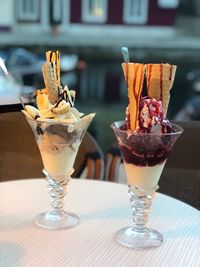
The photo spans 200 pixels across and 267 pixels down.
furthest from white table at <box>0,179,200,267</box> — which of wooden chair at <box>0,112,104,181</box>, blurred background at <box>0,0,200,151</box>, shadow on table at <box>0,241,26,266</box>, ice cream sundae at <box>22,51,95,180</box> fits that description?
blurred background at <box>0,0,200,151</box>

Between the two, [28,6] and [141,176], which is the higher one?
[28,6]

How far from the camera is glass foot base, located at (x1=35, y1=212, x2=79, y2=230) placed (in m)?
1.15

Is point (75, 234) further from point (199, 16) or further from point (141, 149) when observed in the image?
point (199, 16)

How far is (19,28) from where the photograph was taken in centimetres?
432

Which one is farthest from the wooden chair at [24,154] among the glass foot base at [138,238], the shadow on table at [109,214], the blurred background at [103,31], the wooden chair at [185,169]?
the blurred background at [103,31]

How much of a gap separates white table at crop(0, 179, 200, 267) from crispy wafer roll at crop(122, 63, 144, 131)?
0.88ft

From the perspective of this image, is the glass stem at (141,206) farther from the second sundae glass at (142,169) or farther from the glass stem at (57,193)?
the glass stem at (57,193)

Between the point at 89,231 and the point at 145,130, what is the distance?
287mm

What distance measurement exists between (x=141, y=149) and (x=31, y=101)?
1.01m

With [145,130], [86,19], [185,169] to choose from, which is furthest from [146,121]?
[86,19]

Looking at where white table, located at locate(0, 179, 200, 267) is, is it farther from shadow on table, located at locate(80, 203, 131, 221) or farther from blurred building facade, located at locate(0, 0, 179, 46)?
blurred building facade, located at locate(0, 0, 179, 46)

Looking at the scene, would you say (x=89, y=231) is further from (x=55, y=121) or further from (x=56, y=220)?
(x=55, y=121)

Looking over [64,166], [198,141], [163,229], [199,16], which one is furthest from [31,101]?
[199,16]

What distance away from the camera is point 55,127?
109 centimetres
